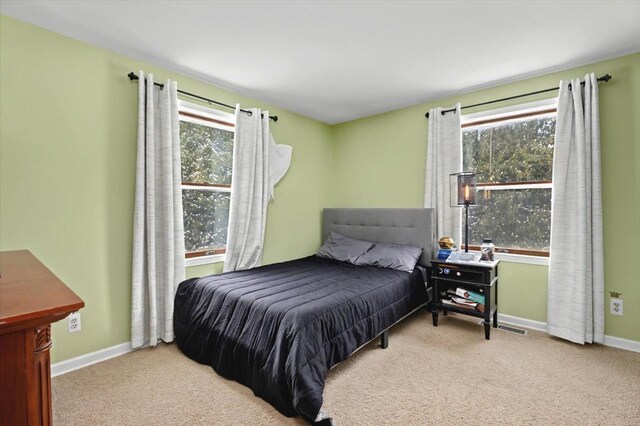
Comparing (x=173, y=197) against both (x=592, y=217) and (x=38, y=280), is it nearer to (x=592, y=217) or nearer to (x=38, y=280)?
(x=38, y=280)

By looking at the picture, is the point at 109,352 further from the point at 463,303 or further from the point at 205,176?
the point at 463,303

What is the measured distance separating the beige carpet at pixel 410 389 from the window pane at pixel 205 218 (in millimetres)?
1004

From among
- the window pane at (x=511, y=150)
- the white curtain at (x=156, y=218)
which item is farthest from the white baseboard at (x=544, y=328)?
the white curtain at (x=156, y=218)

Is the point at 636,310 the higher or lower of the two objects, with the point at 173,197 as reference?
lower

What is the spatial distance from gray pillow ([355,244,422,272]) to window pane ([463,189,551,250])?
27.8 inches

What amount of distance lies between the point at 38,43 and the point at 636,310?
16.6ft

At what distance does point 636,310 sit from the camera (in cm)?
248

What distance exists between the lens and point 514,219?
3121 mm

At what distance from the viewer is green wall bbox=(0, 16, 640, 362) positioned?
2.05 m

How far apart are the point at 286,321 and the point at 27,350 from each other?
1270 mm

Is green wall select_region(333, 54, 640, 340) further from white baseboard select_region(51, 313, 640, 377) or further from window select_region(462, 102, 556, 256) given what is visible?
window select_region(462, 102, 556, 256)

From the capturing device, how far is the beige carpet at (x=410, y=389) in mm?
1749

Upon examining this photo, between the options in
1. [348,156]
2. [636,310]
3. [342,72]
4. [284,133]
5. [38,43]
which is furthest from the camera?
[348,156]

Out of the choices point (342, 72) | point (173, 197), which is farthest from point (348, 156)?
point (173, 197)
